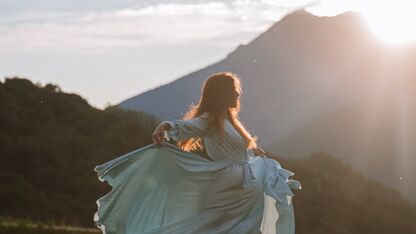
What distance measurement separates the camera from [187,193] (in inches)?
349

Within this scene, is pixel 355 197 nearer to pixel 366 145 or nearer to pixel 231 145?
pixel 366 145

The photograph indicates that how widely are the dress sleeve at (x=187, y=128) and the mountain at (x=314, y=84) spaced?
55994mm

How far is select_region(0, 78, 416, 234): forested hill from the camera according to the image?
35625 millimetres

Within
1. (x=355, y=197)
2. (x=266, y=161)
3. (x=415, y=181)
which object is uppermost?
(x=266, y=161)

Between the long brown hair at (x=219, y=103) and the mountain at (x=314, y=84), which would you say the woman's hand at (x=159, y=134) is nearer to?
the long brown hair at (x=219, y=103)

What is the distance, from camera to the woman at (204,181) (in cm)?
854

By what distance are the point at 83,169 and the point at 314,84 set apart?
51.5 meters

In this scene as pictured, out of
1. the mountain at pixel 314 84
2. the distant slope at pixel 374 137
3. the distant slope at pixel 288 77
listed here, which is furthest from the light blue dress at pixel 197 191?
the distant slope at pixel 288 77

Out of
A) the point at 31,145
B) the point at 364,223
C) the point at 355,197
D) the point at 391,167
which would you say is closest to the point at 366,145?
the point at 391,167

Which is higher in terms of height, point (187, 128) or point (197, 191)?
point (187, 128)

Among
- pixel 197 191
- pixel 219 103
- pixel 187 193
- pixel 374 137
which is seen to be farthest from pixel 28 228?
pixel 374 137

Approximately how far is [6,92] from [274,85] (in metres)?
49.7

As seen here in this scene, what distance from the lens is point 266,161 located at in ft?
30.6

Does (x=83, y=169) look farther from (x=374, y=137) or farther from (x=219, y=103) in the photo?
(x=374, y=137)
